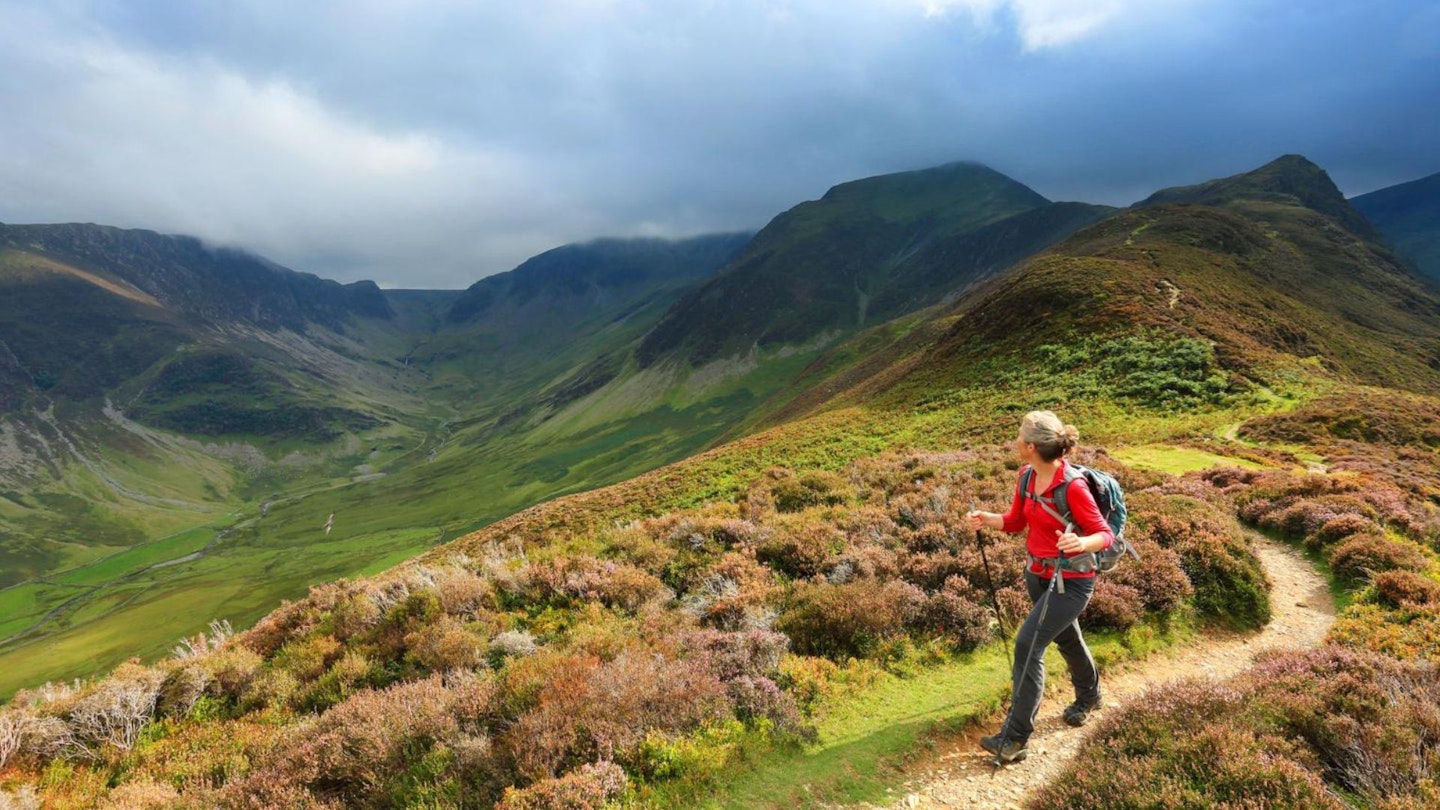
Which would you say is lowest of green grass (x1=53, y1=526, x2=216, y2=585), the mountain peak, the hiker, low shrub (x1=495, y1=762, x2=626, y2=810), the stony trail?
green grass (x1=53, y1=526, x2=216, y2=585)

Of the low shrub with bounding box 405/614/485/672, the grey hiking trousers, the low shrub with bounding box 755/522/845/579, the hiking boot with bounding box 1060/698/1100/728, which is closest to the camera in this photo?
the grey hiking trousers

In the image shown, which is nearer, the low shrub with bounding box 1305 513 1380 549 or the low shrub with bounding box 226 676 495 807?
the low shrub with bounding box 226 676 495 807

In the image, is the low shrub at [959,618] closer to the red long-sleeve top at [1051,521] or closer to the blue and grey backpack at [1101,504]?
the red long-sleeve top at [1051,521]

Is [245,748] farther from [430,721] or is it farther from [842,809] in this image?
[842,809]

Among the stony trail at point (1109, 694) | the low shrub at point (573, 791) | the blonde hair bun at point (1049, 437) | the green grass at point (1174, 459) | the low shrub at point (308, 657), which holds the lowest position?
the stony trail at point (1109, 694)

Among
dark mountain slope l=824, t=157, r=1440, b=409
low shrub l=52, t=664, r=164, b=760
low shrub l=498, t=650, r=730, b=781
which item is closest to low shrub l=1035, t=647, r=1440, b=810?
low shrub l=498, t=650, r=730, b=781

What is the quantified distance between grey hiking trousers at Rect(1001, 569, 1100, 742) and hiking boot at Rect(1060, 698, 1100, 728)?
0.70 metres

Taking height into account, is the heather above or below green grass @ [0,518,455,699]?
above

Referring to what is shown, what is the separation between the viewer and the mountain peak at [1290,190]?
419 ft

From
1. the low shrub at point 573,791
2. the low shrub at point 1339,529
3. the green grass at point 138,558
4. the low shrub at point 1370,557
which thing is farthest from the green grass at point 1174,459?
the green grass at point 138,558

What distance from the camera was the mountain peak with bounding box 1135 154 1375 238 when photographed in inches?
5027

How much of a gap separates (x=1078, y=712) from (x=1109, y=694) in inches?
39.5

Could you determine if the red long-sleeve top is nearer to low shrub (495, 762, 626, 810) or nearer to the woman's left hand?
the woman's left hand

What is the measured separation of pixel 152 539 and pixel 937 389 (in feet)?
845
